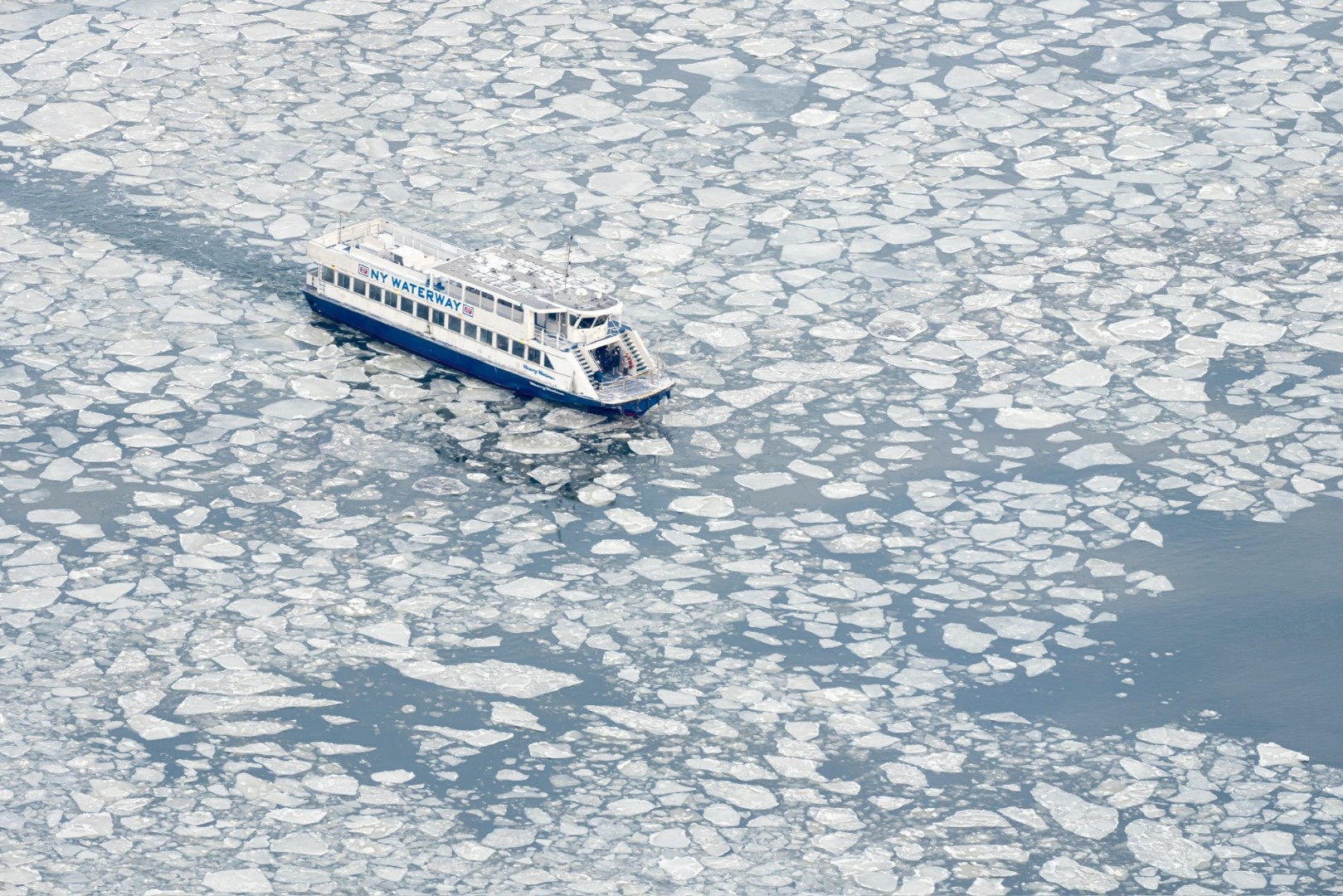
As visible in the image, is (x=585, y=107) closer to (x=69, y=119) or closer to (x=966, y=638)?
(x=69, y=119)

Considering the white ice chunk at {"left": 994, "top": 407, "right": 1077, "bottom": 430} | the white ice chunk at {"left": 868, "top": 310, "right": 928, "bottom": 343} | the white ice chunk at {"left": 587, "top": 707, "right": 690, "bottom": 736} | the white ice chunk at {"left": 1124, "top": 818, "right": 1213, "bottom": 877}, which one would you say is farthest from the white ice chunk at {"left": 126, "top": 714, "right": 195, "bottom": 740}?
the white ice chunk at {"left": 868, "top": 310, "right": 928, "bottom": 343}

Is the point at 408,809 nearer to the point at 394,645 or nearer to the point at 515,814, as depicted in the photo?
the point at 515,814

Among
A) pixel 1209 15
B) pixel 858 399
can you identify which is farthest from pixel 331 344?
pixel 1209 15

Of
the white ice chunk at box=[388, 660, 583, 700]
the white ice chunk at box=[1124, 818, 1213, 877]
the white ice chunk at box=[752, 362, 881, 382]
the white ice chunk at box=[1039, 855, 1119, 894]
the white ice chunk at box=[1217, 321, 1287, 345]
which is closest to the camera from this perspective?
the white ice chunk at box=[1039, 855, 1119, 894]

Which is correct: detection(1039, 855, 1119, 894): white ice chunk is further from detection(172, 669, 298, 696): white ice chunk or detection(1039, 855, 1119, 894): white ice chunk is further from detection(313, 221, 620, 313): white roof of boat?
detection(313, 221, 620, 313): white roof of boat

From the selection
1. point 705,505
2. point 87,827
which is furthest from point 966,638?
point 87,827

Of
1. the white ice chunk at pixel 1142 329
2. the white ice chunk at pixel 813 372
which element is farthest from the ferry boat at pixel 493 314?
the white ice chunk at pixel 1142 329
